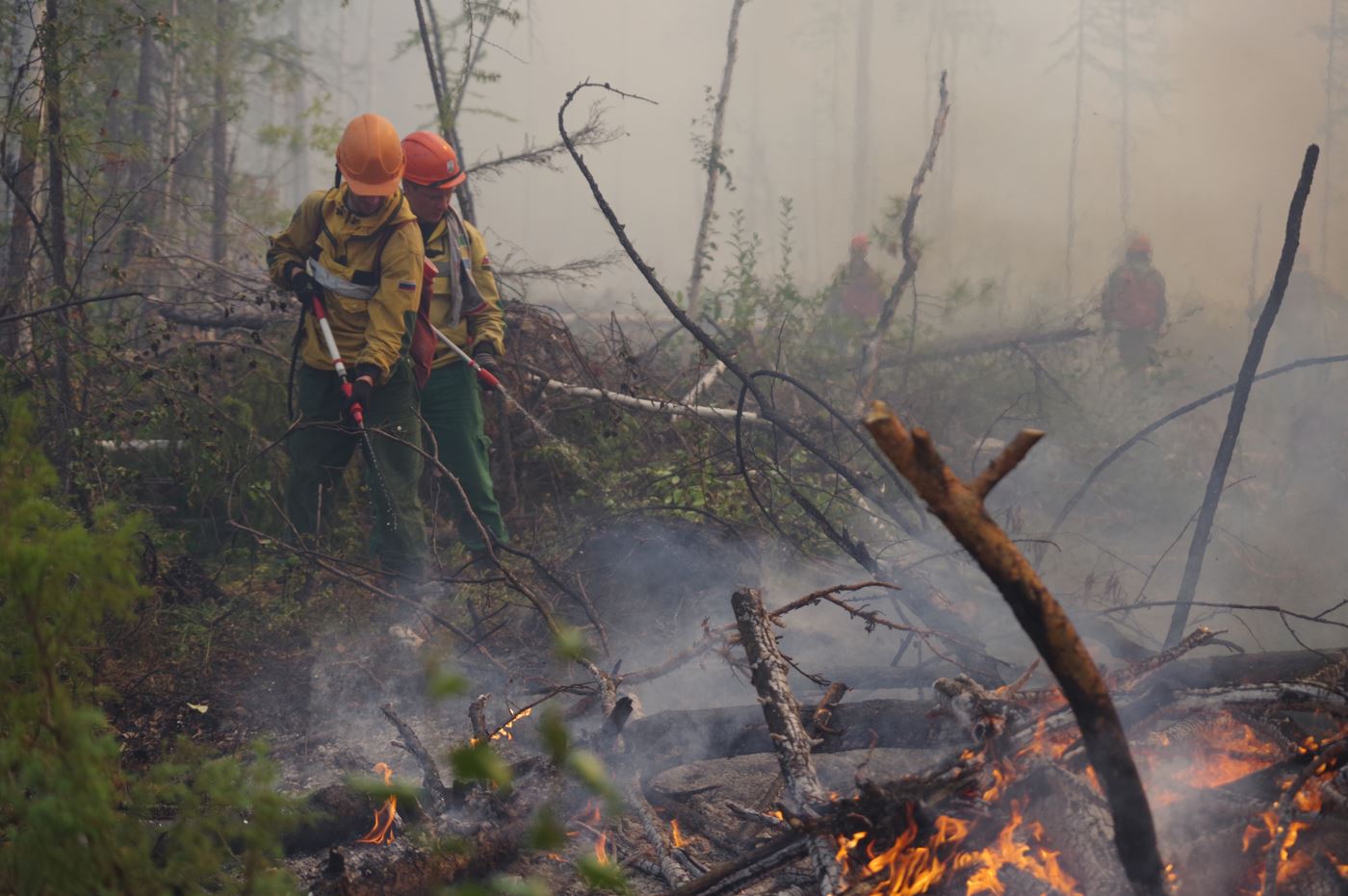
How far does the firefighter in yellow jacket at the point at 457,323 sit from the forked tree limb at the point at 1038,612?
13.4 ft

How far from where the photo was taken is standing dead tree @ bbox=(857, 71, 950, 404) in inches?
276

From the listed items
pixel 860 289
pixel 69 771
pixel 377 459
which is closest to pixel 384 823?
pixel 69 771

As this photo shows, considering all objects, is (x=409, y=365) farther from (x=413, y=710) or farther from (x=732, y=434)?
(x=732, y=434)

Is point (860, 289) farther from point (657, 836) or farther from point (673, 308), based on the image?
point (657, 836)

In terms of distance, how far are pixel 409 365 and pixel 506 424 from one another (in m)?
1.20

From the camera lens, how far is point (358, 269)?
4961 millimetres

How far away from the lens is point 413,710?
14.0 feet

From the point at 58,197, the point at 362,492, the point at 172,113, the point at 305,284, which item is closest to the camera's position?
the point at 58,197

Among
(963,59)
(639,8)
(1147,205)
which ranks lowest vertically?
(1147,205)

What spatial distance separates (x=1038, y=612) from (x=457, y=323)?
449 centimetres

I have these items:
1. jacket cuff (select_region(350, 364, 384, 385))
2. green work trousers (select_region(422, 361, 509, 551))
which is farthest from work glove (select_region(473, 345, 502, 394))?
jacket cuff (select_region(350, 364, 384, 385))

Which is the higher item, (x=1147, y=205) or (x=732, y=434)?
(x=1147, y=205)

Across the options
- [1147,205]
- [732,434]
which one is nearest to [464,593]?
[732,434]

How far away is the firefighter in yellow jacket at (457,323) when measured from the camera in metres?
5.31
